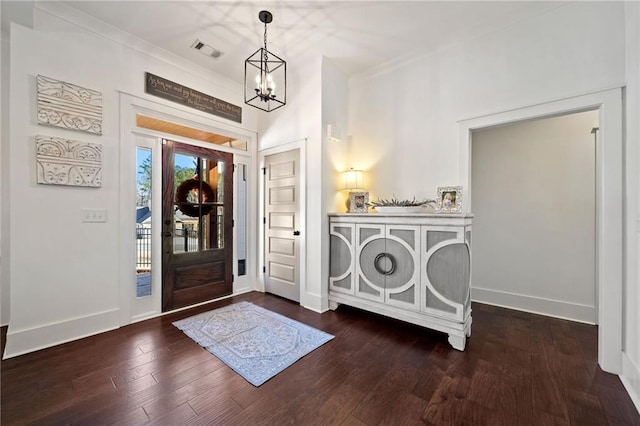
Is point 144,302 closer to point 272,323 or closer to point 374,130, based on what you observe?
point 272,323

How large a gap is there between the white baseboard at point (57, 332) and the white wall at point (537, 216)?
4.48 m

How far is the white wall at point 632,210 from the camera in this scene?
1.78m

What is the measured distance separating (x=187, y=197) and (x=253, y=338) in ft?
6.48

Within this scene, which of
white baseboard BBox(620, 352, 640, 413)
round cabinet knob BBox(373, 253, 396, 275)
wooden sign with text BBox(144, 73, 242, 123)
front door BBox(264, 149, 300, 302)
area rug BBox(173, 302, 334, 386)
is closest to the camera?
white baseboard BBox(620, 352, 640, 413)

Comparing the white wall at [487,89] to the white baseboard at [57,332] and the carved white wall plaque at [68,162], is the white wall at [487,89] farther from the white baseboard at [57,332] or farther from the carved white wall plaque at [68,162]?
the white baseboard at [57,332]

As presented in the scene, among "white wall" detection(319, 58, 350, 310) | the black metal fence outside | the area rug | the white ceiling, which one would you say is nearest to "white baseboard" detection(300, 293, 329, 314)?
→ "white wall" detection(319, 58, 350, 310)

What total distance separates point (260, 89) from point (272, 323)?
2.37 metres

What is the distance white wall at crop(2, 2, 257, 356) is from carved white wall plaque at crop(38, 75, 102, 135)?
0.06 m

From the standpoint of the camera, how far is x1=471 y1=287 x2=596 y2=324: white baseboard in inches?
112

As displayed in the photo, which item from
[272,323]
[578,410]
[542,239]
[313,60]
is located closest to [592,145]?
[542,239]

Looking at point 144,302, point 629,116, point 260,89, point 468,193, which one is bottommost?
point 144,302

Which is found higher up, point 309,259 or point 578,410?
point 309,259

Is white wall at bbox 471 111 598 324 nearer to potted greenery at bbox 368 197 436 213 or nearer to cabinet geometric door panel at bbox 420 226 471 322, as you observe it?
potted greenery at bbox 368 197 436 213

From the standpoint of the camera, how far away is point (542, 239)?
3129 mm
